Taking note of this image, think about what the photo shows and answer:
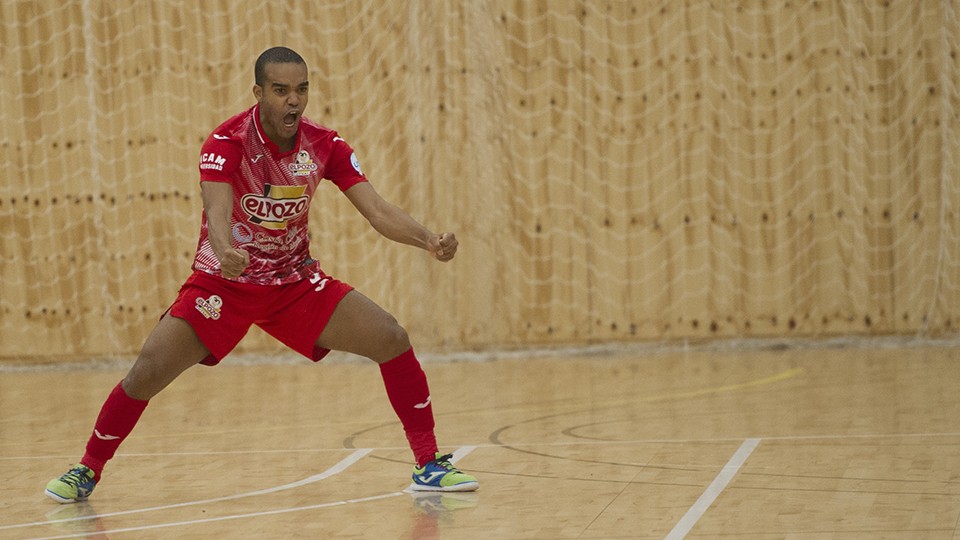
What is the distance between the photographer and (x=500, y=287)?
9891 millimetres

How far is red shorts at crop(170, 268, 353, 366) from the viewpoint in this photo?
4633 millimetres

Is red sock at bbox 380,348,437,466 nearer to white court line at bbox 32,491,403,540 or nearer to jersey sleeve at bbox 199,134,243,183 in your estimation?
white court line at bbox 32,491,403,540

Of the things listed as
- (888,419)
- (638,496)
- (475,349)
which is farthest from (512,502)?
(475,349)

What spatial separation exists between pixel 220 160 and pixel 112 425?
104 cm

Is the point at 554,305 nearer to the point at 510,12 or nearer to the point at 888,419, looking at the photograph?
the point at 510,12

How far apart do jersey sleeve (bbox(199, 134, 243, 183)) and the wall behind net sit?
514cm

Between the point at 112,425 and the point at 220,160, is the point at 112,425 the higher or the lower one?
the lower one

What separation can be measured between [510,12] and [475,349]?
250cm

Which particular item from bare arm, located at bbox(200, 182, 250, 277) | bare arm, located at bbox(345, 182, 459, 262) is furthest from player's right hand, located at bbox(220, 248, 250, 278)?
bare arm, located at bbox(345, 182, 459, 262)

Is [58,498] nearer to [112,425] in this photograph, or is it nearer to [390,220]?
[112,425]

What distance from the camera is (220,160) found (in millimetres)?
4555

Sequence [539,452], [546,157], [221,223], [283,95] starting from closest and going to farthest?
[221,223] < [283,95] < [539,452] < [546,157]

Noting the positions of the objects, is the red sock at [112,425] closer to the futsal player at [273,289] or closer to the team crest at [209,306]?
the futsal player at [273,289]

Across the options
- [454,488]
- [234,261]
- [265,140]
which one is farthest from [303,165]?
[454,488]
